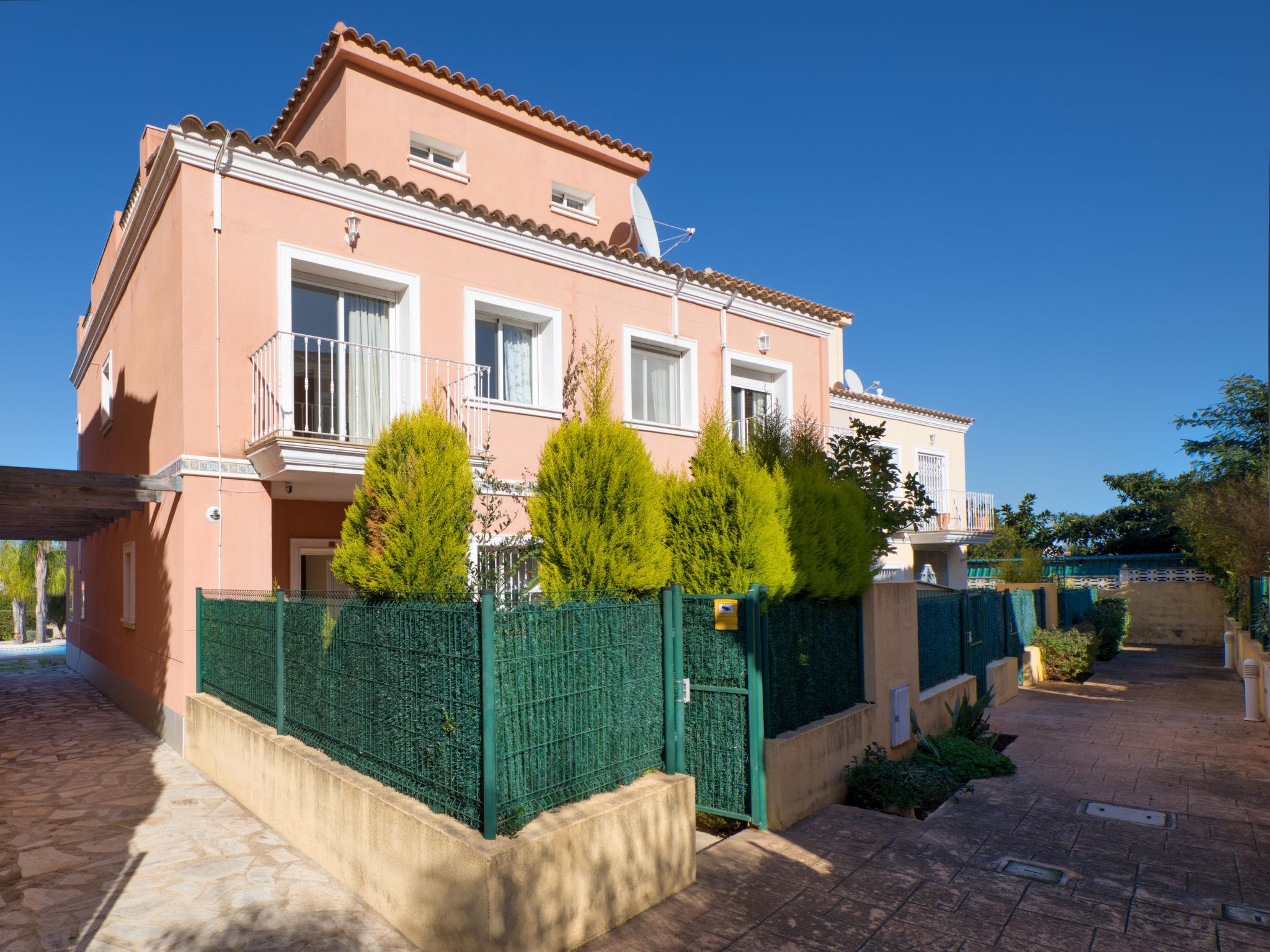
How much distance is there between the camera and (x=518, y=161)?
46.9 feet

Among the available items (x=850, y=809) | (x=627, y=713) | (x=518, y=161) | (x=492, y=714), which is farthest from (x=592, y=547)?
(x=518, y=161)

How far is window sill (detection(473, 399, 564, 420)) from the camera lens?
10531 millimetres

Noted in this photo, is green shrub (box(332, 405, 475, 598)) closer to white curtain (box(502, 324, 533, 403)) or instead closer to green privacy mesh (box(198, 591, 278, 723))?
green privacy mesh (box(198, 591, 278, 723))

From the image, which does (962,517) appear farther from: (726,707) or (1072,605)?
(726,707)

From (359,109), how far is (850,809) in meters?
11.7

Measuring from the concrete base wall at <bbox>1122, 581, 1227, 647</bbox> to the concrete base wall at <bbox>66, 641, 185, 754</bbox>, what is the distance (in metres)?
23.4

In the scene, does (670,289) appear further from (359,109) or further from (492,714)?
(492,714)

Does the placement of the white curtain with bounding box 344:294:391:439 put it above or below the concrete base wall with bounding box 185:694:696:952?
above

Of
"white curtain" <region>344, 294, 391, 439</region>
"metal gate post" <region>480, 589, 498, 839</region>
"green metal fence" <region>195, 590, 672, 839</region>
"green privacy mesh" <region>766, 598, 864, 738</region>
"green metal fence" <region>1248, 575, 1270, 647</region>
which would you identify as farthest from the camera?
"green metal fence" <region>1248, 575, 1270, 647</region>

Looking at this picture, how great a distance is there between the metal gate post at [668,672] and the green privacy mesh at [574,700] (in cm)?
3

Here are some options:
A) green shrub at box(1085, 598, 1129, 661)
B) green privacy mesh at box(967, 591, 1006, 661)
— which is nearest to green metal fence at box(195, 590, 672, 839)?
green privacy mesh at box(967, 591, 1006, 661)

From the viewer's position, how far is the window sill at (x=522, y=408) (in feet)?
34.6

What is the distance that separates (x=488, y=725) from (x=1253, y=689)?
447 inches

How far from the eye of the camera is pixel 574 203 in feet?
50.8
